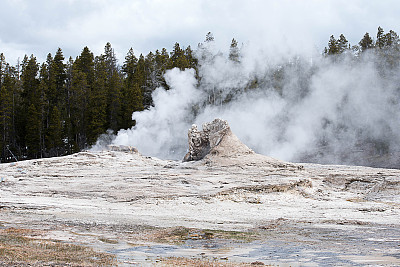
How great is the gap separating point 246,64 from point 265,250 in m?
38.1

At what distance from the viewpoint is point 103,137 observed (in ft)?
136

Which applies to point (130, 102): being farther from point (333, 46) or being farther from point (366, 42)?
point (366, 42)

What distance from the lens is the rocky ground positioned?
8.37m

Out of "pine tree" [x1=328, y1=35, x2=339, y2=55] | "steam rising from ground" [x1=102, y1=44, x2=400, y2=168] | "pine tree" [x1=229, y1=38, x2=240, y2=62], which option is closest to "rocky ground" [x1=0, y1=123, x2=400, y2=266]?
"steam rising from ground" [x1=102, y1=44, x2=400, y2=168]

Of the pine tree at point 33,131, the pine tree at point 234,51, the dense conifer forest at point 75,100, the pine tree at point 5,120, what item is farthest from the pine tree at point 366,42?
the pine tree at point 5,120

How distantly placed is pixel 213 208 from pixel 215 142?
21.1 ft

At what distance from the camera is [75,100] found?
144ft

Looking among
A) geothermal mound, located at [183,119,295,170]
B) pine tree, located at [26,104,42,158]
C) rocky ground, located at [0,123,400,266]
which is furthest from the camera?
pine tree, located at [26,104,42,158]

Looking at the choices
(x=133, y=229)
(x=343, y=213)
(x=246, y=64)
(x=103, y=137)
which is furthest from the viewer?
(x=246, y=64)

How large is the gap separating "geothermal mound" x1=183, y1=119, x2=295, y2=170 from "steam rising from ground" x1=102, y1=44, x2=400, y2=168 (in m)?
14.2

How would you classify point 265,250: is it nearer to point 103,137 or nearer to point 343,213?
point 343,213

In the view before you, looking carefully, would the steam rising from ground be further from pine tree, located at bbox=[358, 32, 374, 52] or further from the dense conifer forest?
pine tree, located at bbox=[358, 32, 374, 52]

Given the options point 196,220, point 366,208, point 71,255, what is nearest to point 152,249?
point 71,255

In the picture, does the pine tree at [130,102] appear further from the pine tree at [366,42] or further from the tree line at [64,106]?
the pine tree at [366,42]
